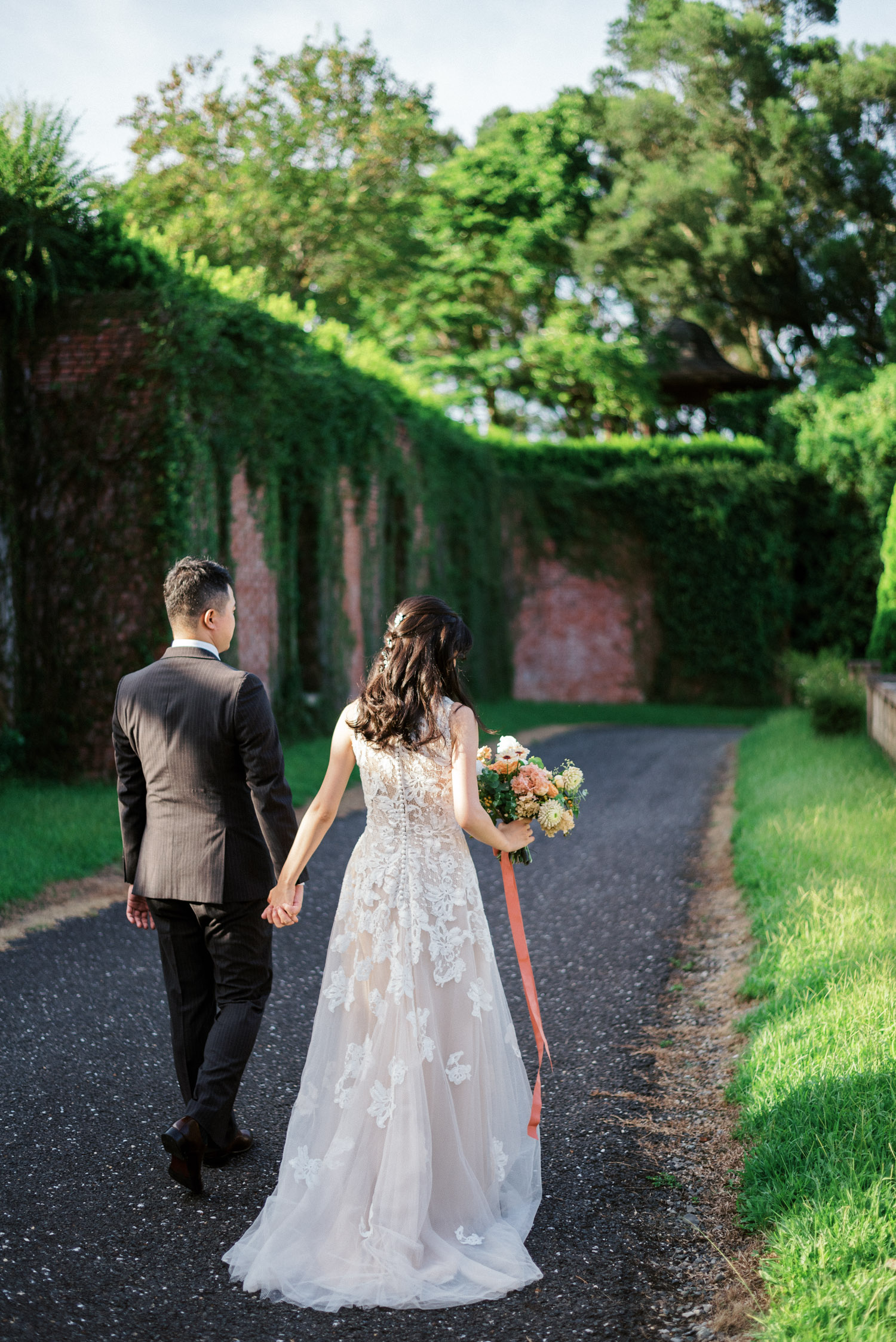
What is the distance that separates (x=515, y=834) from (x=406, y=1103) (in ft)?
2.68

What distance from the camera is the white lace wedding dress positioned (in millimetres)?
2721

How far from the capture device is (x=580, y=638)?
22.1 meters

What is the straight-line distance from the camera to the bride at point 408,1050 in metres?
2.75

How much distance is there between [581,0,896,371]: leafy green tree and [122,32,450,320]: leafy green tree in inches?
242

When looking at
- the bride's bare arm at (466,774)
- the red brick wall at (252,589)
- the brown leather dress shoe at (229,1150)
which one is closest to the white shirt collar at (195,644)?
the bride's bare arm at (466,774)

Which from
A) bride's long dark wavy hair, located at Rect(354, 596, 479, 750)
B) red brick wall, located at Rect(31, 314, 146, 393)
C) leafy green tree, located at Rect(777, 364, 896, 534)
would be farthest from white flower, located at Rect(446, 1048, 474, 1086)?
leafy green tree, located at Rect(777, 364, 896, 534)

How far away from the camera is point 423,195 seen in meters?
28.4

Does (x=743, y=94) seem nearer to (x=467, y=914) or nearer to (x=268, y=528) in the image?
(x=268, y=528)

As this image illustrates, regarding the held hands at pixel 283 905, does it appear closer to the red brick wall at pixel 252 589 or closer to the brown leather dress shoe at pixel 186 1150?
the brown leather dress shoe at pixel 186 1150

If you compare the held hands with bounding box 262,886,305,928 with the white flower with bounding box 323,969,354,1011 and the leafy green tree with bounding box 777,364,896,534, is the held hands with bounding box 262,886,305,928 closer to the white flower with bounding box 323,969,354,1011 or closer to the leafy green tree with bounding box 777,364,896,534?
the white flower with bounding box 323,969,354,1011

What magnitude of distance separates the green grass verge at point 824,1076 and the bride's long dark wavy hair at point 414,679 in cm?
158

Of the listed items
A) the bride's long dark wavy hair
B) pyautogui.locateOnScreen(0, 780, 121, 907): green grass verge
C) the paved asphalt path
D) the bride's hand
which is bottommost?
the paved asphalt path

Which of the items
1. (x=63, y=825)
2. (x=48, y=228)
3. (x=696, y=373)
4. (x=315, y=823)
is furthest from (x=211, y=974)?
(x=696, y=373)

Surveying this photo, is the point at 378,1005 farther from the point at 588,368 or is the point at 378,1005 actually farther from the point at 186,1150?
the point at 588,368
